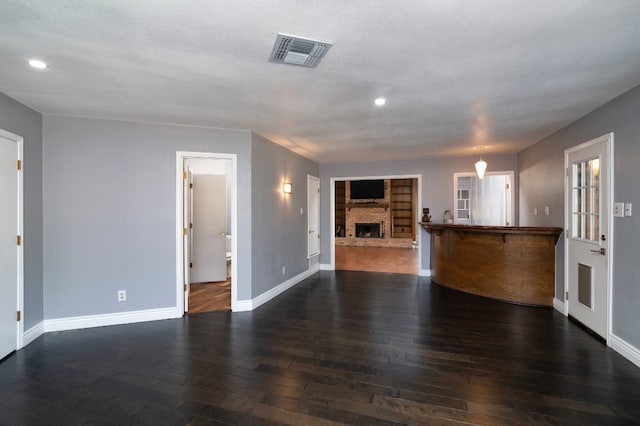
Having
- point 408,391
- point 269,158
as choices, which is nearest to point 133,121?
point 269,158

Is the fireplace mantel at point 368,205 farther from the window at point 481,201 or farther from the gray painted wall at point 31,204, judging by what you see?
the gray painted wall at point 31,204

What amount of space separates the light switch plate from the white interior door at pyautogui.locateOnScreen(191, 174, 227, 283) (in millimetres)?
5241

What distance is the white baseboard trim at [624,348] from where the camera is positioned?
2.66 m

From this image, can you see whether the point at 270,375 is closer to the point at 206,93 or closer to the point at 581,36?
the point at 206,93

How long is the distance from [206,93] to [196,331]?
256cm

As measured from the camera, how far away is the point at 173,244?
3.85 meters

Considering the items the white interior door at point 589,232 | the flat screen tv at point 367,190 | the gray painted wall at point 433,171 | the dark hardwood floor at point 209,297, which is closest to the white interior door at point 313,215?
the gray painted wall at point 433,171

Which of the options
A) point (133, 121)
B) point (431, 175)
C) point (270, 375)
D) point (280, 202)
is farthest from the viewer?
point (431, 175)

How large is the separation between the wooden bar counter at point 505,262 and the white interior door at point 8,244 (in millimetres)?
5707

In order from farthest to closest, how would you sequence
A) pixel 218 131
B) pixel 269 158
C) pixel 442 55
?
pixel 269 158 → pixel 218 131 → pixel 442 55

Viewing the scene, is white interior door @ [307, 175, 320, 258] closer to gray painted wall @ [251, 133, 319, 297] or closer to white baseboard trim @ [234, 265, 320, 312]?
gray painted wall @ [251, 133, 319, 297]

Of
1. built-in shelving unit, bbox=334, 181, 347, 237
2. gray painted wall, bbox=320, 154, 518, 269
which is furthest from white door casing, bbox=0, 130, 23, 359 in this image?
built-in shelving unit, bbox=334, 181, 347, 237

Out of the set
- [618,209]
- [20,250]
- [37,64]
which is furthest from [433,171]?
[20,250]

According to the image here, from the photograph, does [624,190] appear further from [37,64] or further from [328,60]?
[37,64]
